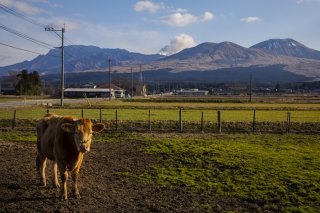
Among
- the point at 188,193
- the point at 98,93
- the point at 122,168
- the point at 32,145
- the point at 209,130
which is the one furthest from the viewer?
the point at 98,93

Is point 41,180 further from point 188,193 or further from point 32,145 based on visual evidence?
point 32,145

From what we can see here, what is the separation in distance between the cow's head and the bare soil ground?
1361 mm

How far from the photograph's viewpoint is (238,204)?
8.95 metres

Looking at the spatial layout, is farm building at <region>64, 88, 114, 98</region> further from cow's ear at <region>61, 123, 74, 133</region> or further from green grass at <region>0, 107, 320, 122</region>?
cow's ear at <region>61, 123, 74, 133</region>

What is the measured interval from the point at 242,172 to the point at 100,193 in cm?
461

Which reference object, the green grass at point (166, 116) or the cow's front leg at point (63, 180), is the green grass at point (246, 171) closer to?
the cow's front leg at point (63, 180)

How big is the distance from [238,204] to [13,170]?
7.11 meters

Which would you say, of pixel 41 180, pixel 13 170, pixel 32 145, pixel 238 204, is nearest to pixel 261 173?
pixel 238 204

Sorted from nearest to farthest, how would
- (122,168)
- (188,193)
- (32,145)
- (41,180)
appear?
(188,193) < (41,180) < (122,168) < (32,145)

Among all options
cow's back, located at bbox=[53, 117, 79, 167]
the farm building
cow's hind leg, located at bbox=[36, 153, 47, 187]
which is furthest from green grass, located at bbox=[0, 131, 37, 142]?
the farm building

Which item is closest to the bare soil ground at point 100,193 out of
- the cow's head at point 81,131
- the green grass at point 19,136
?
the cow's head at point 81,131

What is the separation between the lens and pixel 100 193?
31.8 ft

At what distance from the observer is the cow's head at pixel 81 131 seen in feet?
28.2

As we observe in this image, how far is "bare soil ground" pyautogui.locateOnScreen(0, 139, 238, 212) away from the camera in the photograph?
337 inches
